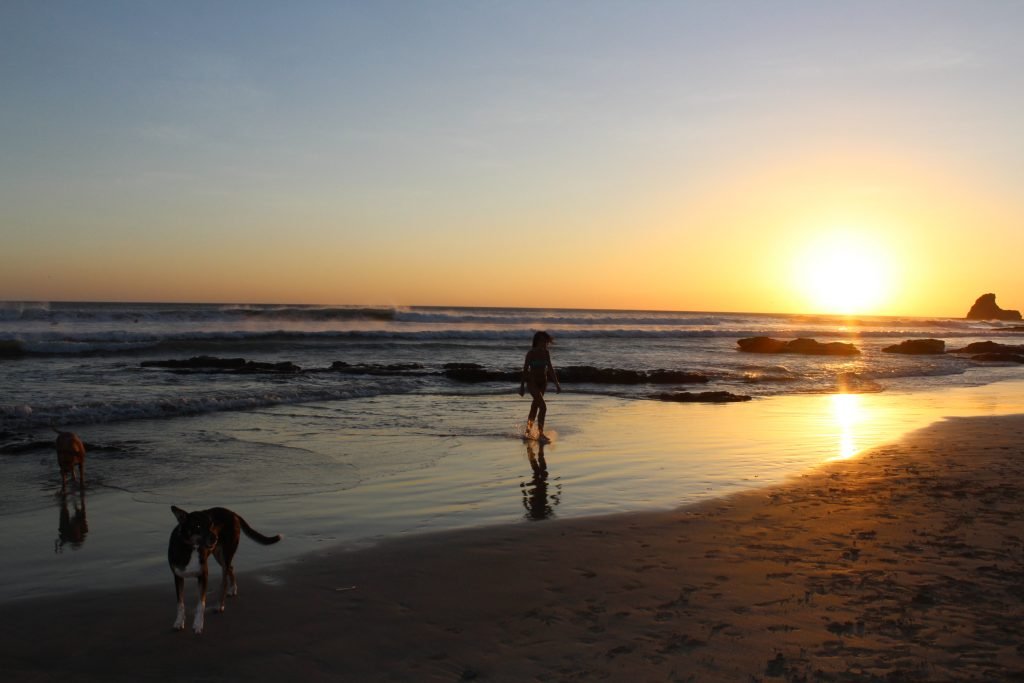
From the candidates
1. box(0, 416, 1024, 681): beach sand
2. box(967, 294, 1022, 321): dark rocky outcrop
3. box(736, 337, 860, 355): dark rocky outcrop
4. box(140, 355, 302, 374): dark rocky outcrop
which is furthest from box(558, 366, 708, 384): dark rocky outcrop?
box(967, 294, 1022, 321): dark rocky outcrop

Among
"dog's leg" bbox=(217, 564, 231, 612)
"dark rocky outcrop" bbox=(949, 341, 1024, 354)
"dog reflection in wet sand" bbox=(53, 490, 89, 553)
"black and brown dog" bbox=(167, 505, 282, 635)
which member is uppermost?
"dark rocky outcrop" bbox=(949, 341, 1024, 354)

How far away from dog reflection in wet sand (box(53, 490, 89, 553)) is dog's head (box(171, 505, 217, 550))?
246 cm

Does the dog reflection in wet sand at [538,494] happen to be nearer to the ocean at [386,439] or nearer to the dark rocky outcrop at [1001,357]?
the ocean at [386,439]

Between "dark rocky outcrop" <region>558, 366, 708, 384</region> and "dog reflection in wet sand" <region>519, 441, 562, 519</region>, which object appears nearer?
"dog reflection in wet sand" <region>519, 441, 562, 519</region>

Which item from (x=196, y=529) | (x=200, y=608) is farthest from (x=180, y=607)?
(x=196, y=529)

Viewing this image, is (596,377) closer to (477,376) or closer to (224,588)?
(477,376)

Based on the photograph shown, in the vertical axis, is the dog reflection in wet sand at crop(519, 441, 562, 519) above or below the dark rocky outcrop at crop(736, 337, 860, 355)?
below

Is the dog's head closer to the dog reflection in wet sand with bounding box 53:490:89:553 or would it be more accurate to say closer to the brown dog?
the dog reflection in wet sand with bounding box 53:490:89:553

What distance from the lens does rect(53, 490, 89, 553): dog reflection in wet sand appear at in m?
6.46

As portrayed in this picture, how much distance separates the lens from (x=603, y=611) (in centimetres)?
482

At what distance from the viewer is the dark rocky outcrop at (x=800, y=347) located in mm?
39469

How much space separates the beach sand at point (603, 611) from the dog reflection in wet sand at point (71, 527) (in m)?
1.48

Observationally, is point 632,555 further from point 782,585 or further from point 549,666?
point 549,666

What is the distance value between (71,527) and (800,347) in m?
40.3
